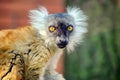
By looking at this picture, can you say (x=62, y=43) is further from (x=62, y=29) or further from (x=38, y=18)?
(x=38, y=18)

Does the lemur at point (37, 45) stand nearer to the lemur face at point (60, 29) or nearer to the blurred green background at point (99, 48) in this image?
the lemur face at point (60, 29)

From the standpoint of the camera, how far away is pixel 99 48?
30.5 ft

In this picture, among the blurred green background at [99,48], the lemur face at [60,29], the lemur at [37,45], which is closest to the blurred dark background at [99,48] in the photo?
the blurred green background at [99,48]

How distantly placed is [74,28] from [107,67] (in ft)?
6.56

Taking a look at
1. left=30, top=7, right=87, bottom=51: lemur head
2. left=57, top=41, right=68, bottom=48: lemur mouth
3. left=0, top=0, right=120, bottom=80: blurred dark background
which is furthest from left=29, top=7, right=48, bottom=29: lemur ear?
left=0, top=0, right=120, bottom=80: blurred dark background

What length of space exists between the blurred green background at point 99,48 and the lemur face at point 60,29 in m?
1.89

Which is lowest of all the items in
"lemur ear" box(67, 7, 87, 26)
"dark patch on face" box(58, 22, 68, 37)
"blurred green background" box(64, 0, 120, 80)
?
"blurred green background" box(64, 0, 120, 80)

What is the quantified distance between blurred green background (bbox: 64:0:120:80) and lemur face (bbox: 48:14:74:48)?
1.89m

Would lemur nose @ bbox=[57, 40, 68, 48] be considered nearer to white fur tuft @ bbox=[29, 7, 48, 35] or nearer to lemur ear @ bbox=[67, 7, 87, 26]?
white fur tuft @ bbox=[29, 7, 48, 35]

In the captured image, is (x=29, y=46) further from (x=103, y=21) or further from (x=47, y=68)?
(x=103, y=21)

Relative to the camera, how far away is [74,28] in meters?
7.44

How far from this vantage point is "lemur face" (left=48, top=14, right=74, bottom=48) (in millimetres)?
7082

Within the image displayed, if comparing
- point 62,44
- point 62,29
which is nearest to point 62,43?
point 62,44

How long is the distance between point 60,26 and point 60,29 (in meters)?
0.04
